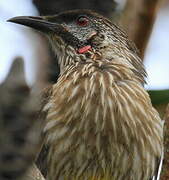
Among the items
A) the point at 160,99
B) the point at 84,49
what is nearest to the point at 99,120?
the point at 160,99

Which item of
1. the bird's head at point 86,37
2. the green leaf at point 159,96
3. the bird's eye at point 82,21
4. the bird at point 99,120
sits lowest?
the bird at point 99,120

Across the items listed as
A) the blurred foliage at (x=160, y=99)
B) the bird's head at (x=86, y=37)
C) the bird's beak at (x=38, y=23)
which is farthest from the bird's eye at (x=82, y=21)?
the blurred foliage at (x=160, y=99)

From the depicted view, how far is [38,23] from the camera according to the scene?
354 cm

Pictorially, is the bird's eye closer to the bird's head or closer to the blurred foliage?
the bird's head

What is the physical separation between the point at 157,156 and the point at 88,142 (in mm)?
529

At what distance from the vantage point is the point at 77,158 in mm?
2955

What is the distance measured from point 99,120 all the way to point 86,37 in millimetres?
954

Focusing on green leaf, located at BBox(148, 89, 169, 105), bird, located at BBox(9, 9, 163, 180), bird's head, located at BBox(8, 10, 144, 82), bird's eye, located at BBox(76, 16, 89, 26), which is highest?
bird's eye, located at BBox(76, 16, 89, 26)

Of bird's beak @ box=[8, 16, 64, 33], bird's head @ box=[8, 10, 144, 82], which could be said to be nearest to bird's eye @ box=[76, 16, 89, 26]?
bird's head @ box=[8, 10, 144, 82]

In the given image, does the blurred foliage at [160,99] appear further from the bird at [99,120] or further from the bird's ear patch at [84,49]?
the bird's ear patch at [84,49]

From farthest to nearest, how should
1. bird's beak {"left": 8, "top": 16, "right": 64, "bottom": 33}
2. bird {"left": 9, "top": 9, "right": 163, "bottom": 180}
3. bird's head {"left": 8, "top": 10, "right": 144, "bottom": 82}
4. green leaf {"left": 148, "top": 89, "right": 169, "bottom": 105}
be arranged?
1. bird's head {"left": 8, "top": 10, "right": 144, "bottom": 82}
2. bird's beak {"left": 8, "top": 16, "right": 64, "bottom": 33}
3. bird {"left": 9, "top": 9, "right": 163, "bottom": 180}
4. green leaf {"left": 148, "top": 89, "right": 169, "bottom": 105}

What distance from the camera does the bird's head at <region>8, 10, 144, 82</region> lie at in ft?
12.0

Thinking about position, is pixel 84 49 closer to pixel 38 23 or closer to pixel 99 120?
pixel 38 23

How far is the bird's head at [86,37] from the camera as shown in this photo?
3658 mm
